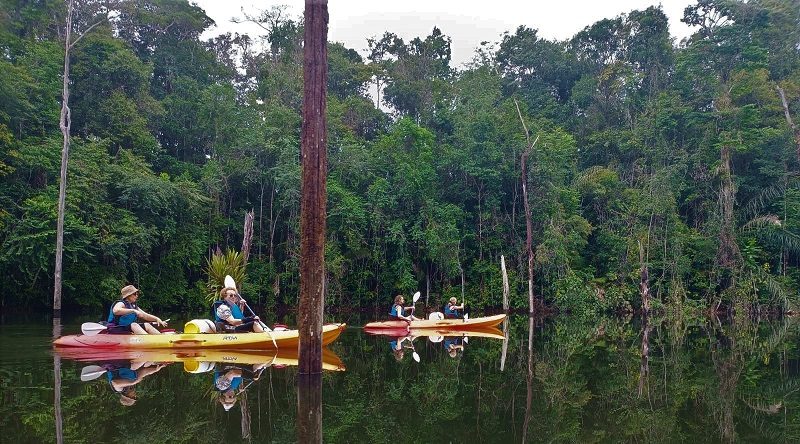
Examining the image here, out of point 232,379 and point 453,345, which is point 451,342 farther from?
point 232,379

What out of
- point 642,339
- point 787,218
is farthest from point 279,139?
point 787,218

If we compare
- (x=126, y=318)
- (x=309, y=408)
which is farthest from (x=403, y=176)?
(x=309, y=408)

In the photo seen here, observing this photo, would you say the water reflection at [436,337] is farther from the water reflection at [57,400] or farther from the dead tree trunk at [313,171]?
the water reflection at [57,400]

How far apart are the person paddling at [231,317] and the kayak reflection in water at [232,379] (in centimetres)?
228

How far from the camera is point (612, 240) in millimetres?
30766

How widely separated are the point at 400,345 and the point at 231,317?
14.4ft

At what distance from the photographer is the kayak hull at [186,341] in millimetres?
12039

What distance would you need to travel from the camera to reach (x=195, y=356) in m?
11.9

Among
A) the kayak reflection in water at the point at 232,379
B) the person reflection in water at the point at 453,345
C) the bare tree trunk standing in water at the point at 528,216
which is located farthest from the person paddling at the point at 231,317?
the bare tree trunk standing in water at the point at 528,216

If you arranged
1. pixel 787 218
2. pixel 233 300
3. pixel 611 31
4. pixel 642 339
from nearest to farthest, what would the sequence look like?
pixel 233 300, pixel 642 339, pixel 787 218, pixel 611 31

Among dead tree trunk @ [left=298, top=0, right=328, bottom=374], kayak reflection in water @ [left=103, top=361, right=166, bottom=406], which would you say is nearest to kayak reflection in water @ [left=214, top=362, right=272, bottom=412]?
kayak reflection in water @ [left=103, top=361, right=166, bottom=406]

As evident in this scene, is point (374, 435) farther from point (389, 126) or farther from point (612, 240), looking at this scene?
point (389, 126)

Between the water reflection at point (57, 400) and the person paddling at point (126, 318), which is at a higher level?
the person paddling at point (126, 318)

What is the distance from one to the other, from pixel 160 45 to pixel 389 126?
13022 mm
